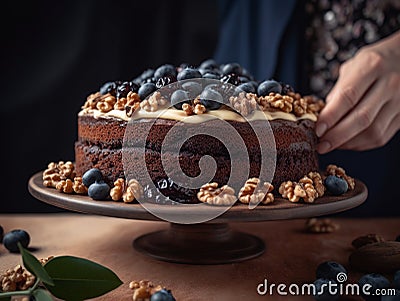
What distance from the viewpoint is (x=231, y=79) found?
54.5 inches

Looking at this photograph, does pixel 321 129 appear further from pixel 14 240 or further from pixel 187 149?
pixel 14 240

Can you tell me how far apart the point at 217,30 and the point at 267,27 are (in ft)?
1.04

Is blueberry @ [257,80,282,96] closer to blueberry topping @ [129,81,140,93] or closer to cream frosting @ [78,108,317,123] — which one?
cream frosting @ [78,108,317,123]

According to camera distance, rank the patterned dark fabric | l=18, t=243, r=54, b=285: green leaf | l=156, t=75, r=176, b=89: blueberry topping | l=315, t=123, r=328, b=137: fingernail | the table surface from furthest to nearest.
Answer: the patterned dark fabric → l=315, t=123, r=328, b=137: fingernail → l=156, t=75, r=176, b=89: blueberry topping → the table surface → l=18, t=243, r=54, b=285: green leaf

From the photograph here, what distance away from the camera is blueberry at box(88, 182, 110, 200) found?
4.13ft

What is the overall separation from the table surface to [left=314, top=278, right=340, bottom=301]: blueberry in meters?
0.04

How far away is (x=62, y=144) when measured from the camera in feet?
8.13

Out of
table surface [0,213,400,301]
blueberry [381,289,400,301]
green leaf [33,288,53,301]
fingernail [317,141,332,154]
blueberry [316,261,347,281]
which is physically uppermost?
fingernail [317,141,332,154]

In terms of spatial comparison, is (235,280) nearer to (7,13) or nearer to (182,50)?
(182,50)

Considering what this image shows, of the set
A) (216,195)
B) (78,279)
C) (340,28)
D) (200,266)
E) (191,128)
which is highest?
(340,28)

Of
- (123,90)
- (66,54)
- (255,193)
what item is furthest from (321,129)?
(66,54)

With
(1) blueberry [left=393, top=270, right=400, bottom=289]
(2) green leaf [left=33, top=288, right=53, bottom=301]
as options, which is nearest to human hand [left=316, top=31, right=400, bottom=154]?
(1) blueberry [left=393, top=270, right=400, bottom=289]

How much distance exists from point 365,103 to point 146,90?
0.72m

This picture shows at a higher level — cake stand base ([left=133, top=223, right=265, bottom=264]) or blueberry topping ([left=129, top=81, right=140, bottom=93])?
blueberry topping ([left=129, top=81, right=140, bottom=93])
